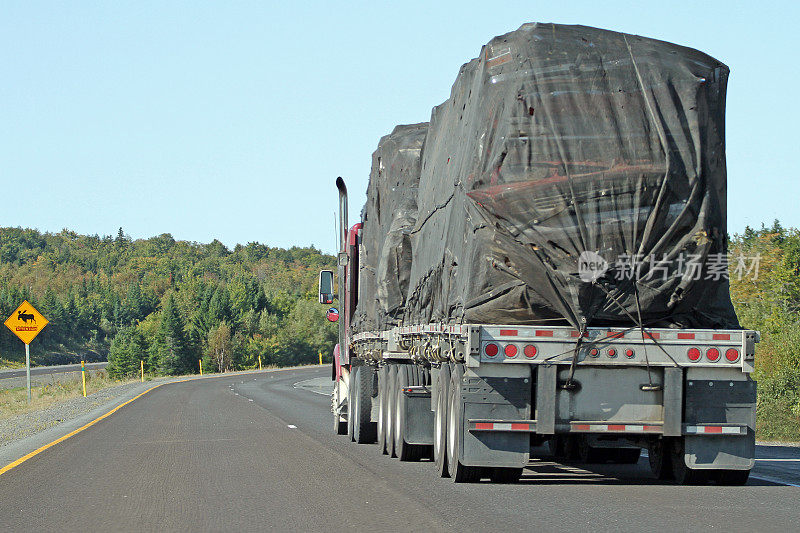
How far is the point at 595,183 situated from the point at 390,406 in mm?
5799

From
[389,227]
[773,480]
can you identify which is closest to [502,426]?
[773,480]

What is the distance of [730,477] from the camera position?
11.7 meters

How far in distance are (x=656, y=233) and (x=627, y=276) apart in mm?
539

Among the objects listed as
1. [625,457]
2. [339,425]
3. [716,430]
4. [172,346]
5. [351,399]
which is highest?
[716,430]

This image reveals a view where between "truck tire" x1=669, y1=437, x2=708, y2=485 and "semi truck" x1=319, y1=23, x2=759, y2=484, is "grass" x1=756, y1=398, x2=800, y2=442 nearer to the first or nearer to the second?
"truck tire" x1=669, y1=437, x2=708, y2=485

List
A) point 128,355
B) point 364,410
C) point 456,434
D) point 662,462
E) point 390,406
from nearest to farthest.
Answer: point 456,434
point 662,462
point 390,406
point 364,410
point 128,355

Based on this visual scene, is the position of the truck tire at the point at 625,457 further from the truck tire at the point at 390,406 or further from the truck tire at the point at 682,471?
the truck tire at the point at 390,406

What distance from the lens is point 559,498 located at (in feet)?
34.8

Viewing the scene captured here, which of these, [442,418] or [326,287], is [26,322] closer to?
[326,287]

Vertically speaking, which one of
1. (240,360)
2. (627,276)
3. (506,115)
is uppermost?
(506,115)

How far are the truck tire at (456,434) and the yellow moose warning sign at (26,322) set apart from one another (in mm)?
26427

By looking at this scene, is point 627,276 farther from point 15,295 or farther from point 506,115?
point 15,295

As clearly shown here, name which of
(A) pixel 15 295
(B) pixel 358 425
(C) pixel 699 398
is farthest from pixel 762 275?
(A) pixel 15 295

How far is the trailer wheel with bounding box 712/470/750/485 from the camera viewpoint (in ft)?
38.2
